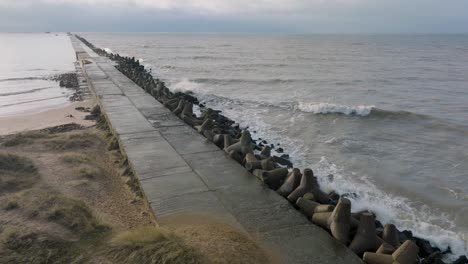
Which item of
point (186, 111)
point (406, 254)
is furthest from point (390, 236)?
point (186, 111)

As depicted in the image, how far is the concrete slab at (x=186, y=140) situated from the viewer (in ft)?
23.0

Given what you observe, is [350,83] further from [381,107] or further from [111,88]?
[111,88]

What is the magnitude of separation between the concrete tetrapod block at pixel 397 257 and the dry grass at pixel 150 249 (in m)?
1.69

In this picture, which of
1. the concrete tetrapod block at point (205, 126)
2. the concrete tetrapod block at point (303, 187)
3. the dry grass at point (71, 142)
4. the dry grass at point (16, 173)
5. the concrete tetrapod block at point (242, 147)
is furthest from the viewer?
the concrete tetrapod block at point (205, 126)

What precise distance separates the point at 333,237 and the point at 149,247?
6.37ft

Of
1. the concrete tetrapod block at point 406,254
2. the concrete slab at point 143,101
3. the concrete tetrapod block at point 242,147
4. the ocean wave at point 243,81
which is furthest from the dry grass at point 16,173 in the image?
the ocean wave at point 243,81

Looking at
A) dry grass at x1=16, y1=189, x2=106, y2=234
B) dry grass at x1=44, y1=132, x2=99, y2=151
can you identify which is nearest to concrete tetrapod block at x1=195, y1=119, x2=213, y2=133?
dry grass at x1=44, y1=132, x2=99, y2=151

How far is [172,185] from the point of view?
5.36 metres

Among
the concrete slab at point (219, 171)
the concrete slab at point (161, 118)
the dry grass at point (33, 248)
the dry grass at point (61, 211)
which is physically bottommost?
the dry grass at point (61, 211)

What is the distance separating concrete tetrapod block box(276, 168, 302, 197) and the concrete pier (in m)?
0.28

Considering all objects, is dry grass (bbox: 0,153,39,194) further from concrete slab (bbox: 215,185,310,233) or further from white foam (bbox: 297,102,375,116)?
white foam (bbox: 297,102,375,116)

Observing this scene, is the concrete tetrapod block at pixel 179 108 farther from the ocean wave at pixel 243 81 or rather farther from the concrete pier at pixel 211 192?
the ocean wave at pixel 243 81

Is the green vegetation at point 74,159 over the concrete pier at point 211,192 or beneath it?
beneath

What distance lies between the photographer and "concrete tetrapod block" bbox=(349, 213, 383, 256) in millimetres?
4152
